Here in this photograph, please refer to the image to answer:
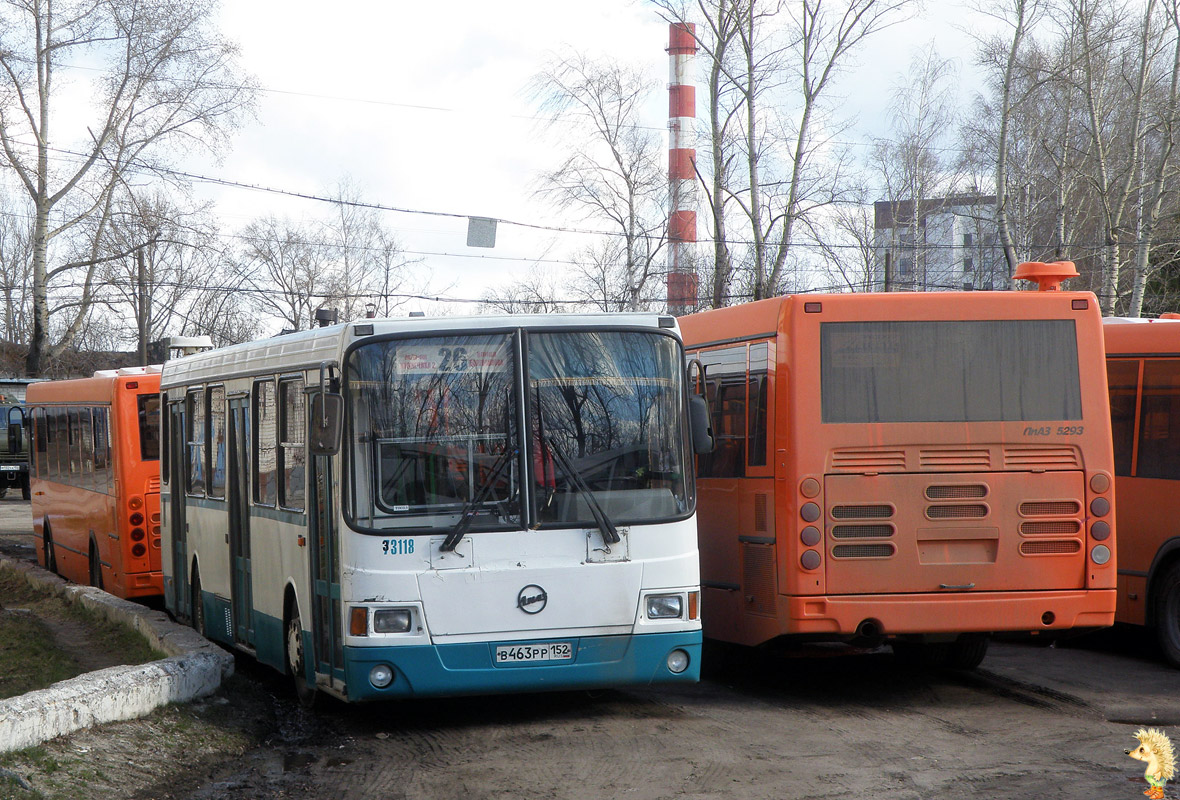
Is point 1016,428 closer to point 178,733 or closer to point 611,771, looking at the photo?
point 611,771

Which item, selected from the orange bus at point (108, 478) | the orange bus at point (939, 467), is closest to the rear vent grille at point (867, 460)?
the orange bus at point (939, 467)

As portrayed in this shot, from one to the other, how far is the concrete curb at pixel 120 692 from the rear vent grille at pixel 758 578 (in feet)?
12.4

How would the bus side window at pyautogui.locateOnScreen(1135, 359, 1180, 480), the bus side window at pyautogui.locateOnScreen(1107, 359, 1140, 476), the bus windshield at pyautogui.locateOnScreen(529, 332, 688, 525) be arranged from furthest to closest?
the bus side window at pyautogui.locateOnScreen(1107, 359, 1140, 476) → the bus side window at pyautogui.locateOnScreen(1135, 359, 1180, 480) → the bus windshield at pyautogui.locateOnScreen(529, 332, 688, 525)

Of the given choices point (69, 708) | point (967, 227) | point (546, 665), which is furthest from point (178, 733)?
point (967, 227)

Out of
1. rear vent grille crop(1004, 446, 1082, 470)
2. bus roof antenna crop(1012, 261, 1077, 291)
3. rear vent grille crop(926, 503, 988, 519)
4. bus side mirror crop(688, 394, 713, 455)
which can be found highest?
bus roof antenna crop(1012, 261, 1077, 291)

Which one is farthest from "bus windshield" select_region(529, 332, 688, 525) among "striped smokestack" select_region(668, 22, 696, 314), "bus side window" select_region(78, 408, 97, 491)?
"striped smokestack" select_region(668, 22, 696, 314)

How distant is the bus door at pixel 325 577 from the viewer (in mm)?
8164

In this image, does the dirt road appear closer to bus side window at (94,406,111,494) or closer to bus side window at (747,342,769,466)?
bus side window at (747,342,769,466)

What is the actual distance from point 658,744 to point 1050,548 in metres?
3.03

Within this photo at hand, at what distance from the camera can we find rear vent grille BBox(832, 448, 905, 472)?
877 cm

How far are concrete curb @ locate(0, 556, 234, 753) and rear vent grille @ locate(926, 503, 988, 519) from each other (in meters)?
5.02

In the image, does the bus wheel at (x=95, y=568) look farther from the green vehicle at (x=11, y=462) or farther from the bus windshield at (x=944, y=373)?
the green vehicle at (x=11, y=462)

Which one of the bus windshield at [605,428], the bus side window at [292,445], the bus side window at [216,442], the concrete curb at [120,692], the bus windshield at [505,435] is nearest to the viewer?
the concrete curb at [120,692]

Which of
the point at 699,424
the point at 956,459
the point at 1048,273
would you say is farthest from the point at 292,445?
the point at 1048,273
